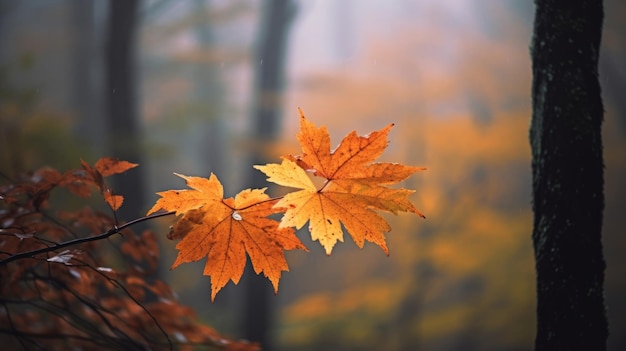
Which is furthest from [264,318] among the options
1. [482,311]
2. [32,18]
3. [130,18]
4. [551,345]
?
[32,18]

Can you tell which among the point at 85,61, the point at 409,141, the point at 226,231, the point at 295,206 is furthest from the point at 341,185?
the point at 85,61

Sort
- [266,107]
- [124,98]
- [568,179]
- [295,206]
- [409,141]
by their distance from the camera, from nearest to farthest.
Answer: [295,206] → [568,179] → [124,98] → [266,107] → [409,141]

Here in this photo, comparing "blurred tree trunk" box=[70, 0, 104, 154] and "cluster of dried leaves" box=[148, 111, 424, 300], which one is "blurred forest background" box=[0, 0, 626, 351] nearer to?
"blurred tree trunk" box=[70, 0, 104, 154]

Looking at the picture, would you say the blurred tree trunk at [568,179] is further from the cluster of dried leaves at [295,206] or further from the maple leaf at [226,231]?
the maple leaf at [226,231]

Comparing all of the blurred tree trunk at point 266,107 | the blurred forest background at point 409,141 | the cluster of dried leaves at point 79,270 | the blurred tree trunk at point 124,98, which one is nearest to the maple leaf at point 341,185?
the cluster of dried leaves at point 79,270

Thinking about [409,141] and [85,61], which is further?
[85,61]

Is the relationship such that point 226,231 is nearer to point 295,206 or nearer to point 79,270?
point 295,206
